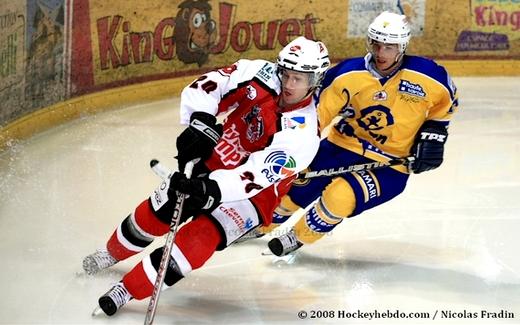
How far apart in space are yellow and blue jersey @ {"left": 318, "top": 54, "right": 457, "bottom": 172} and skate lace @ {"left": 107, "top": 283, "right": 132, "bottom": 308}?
41.4 inches

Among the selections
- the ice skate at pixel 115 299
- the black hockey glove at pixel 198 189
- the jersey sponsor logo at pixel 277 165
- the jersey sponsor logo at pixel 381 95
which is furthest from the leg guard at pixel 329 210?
the ice skate at pixel 115 299

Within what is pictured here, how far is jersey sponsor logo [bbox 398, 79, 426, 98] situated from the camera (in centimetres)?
394

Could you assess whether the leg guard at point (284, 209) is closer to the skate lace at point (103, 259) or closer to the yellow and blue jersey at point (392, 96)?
the yellow and blue jersey at point (392, 96)

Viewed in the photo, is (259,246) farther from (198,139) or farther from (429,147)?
(198,139)

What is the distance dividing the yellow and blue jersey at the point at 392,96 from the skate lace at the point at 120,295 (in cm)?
105

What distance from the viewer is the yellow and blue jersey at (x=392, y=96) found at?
3947 millimetres

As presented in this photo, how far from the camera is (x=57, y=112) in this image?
5562 millimetres

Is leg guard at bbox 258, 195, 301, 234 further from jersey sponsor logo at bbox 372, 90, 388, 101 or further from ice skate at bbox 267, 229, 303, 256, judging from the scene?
jersey sponsor logo at bbox 372, 90, 388, 101

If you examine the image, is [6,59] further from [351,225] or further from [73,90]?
[351,225]

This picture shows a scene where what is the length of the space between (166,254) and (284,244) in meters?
0.82

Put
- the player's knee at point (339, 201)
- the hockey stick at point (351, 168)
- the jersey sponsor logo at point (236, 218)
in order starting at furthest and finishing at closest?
the hockey stick at point (351, 168) → the player's knee at point (339, 201) → the jersey sponsor logo at point (236, 218)

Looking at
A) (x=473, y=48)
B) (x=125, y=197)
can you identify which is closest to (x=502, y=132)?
(x=473, y=48)

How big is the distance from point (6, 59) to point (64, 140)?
612 millimetres

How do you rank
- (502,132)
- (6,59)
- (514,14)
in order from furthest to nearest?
1. (514,14)
2. (502,132)
3. (6,59)
